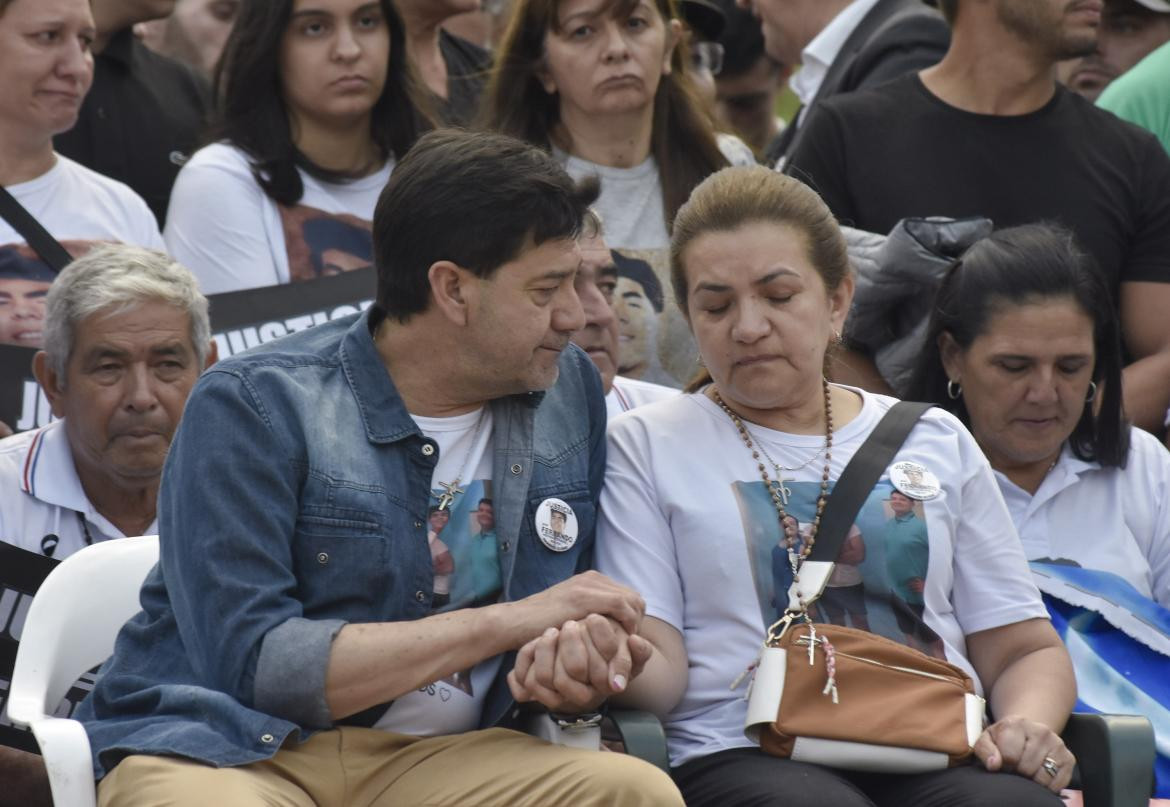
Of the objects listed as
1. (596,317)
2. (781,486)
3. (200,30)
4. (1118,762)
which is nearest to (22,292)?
(596,317)

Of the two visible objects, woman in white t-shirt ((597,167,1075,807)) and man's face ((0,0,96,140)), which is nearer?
woman in white t-shirt ((597,167,1075,807))

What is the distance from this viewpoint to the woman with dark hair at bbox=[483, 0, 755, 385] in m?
5.30

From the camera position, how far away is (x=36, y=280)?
484 centimetres

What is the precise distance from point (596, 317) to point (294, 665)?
1.48 m

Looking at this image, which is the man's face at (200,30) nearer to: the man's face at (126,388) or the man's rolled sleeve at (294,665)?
the man's face at (126,388)

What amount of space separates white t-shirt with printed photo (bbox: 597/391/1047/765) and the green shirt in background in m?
2.83

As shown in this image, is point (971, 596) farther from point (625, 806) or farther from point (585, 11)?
point (585, 11)

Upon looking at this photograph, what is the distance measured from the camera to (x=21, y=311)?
4789 mm

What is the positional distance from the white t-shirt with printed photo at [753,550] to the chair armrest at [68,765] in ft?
3.48

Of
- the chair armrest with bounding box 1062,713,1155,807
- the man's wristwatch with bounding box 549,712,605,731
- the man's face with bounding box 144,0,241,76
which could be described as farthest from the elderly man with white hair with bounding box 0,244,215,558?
the man's face with bounding box 144,0,241,76

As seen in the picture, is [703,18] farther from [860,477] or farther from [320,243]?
[860,477]

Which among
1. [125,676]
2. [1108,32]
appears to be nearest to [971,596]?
[125,676]

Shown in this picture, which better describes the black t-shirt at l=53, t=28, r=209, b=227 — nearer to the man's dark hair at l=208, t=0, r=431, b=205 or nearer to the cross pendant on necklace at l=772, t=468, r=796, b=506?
the man's dark hair at l=208, t=0, r=431, b=205

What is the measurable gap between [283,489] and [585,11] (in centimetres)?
253
